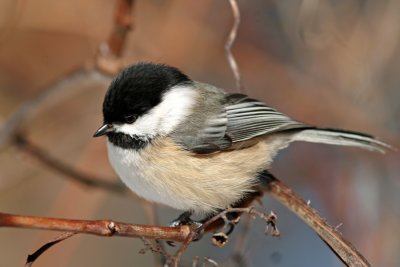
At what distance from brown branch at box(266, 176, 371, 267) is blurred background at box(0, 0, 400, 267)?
890 mm

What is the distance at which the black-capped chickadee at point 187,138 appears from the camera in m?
2.06

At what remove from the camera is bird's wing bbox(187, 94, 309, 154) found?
2.28m

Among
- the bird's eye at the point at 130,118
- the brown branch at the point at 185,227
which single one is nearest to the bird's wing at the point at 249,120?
the brown branch at the point at 185,227

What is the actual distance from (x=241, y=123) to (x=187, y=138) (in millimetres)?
273

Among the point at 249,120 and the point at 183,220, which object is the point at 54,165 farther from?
the point at 249,120

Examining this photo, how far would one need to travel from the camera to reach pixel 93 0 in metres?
3.51

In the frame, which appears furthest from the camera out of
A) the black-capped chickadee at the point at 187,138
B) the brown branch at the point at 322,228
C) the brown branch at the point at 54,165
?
the brown branch at the point at 54,165

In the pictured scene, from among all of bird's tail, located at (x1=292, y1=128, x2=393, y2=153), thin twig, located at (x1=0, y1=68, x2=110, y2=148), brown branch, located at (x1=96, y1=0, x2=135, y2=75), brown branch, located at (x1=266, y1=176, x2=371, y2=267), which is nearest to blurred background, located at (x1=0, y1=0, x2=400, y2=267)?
thin twig, located at (x1=0, y1=68, x2=110, y2=148)

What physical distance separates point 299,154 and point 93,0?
1.57m

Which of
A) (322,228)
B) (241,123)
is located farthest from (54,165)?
(322,228)

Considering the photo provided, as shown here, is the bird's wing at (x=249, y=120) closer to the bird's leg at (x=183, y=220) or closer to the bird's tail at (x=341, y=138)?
the bird's tail at (x=341, y=138)

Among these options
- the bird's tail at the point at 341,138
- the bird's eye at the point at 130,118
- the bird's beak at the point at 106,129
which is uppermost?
the bird's tail at the point at 341,138

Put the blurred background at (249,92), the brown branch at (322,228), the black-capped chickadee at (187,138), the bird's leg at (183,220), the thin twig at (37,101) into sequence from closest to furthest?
the brown branch at (322,228) < the black-capped chickadee at (187,138) < the bird's leg at (183,220) < the thin twig at (37,101) < the blurred background at (249,92)

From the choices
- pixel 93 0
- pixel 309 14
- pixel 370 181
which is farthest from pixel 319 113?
pixel 93 0
